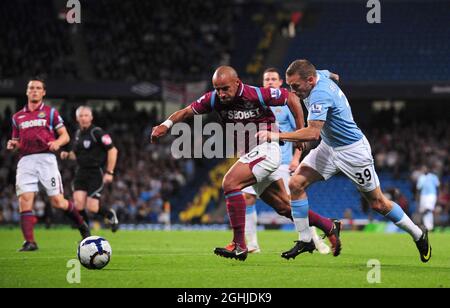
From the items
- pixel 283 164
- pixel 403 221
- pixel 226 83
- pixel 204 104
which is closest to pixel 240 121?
pixel 204 104

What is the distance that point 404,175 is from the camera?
97.4 feet

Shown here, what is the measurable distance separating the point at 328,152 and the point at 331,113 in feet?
1.96

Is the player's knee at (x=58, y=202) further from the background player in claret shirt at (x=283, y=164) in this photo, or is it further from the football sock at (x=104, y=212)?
the football sock at (x=104, y=212)

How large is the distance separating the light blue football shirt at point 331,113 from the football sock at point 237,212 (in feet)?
4.17

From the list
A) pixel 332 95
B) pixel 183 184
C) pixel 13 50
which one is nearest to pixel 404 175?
pixel 183 184

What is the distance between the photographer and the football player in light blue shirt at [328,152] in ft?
30.4

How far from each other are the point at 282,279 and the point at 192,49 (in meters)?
27.2

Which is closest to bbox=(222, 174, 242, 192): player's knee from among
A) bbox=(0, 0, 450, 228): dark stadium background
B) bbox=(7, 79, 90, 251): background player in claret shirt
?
bbox=(7, 79, 90, 251): background player in claret shirt

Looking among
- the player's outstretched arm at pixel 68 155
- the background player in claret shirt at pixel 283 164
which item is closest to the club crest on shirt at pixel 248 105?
the background player in claret shirt at pixel 283 164

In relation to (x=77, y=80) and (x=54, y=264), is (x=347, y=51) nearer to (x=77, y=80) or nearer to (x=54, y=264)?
(x=77, y=80)

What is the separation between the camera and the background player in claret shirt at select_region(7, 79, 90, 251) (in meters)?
12.2

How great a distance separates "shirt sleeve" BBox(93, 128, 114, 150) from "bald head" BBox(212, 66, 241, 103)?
6.30 m

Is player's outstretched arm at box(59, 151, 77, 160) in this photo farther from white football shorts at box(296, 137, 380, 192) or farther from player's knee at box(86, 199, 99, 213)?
white football shorts at box(296, 137, 380, 192)

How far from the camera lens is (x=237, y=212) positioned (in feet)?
31.7
